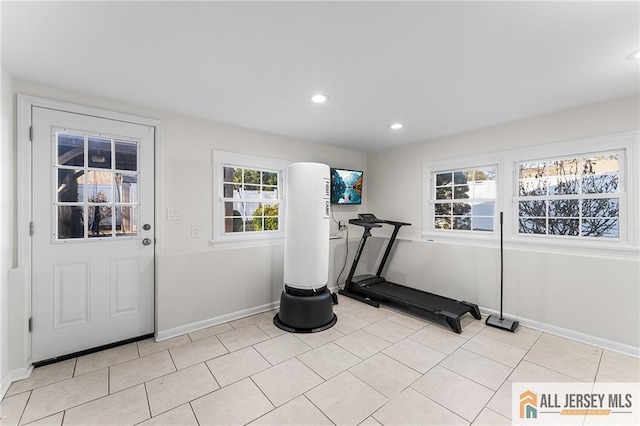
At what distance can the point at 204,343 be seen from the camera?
2.73 meters

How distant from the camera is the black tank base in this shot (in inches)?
117

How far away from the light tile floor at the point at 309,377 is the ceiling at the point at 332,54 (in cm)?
236

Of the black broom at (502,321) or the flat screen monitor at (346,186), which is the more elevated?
the flat screen monitor at (346,186)

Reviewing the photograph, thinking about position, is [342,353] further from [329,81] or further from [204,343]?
[329,81]

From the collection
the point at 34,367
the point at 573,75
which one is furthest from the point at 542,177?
the point at 34,367

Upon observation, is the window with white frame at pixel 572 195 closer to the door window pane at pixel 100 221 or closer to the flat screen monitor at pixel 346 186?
the flat screen monitor at pixel 346 186

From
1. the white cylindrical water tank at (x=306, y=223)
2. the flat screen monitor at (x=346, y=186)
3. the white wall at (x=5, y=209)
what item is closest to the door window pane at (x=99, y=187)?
the white wall at (x=5, y=209)

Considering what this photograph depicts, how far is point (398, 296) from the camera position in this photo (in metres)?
3.60

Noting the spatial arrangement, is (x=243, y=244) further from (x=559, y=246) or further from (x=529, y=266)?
(x=559, y=246)

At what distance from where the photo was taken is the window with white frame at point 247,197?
330 centimetres

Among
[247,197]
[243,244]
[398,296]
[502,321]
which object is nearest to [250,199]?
[247,197]

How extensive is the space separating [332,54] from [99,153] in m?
2.35

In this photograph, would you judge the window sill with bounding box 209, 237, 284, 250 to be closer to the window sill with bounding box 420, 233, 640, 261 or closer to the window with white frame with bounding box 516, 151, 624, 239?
the window sill with bounding box 420, 233, 640, 261

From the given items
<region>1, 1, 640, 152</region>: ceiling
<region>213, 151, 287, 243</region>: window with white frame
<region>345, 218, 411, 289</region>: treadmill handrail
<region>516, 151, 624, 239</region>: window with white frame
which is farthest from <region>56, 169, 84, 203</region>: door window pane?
<region>516, 151, 624, 239</region>: window with white frame
